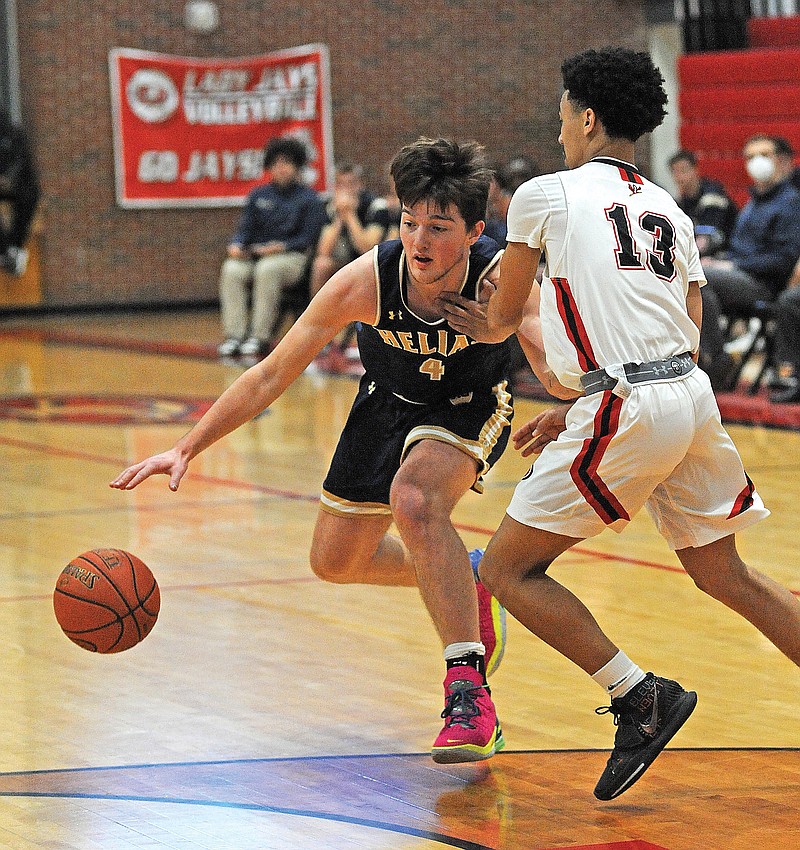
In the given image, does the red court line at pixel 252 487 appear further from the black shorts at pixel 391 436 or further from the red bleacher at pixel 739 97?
the red bleacher at pixel 739 97

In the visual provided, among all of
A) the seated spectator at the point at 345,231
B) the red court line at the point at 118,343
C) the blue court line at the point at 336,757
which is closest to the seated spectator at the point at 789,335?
the seated spectator at the point at 345,231

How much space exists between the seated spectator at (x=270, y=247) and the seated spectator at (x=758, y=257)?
3.89 meters

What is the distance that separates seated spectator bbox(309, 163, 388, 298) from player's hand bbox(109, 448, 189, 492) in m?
8.70

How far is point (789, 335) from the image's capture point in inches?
363

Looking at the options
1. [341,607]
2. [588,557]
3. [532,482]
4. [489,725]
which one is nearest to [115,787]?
[489,725]

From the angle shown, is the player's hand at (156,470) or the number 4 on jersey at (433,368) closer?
the player's hand at (156,470)

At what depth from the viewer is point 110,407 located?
10.0 m

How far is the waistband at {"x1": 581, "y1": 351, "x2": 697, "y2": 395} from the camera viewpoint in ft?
10.4

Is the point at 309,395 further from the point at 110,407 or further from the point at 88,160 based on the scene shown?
the point at 88,160

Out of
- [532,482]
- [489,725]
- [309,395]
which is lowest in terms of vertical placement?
[309,395]

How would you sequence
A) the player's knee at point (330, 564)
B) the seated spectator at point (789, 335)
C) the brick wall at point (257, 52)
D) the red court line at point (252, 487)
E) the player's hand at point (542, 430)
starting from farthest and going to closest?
the brick wall at point (257, 52)
the seated spectator at point (789, 335)
the red court line at point (252, 487)
the player's knee at point (330, 564)
the player's hand at point (542, 430)

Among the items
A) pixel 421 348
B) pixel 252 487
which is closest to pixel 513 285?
pixel 421 348

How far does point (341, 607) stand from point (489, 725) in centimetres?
175

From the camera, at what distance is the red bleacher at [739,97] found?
610 inches
